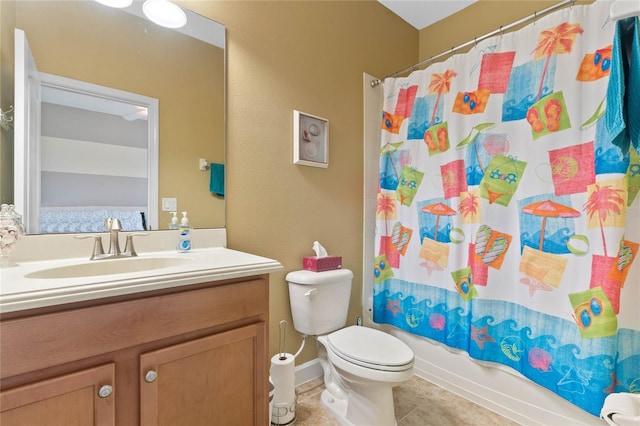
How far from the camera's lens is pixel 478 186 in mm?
1635

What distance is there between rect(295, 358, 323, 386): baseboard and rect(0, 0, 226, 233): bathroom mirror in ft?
3.28

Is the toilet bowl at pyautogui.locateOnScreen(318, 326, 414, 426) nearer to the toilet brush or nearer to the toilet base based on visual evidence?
the toilet base

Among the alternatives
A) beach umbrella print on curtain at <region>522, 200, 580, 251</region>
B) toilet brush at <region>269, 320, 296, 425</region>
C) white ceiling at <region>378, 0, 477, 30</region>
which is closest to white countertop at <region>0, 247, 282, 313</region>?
toilet brush at <region>269, 320, 296, 425</region>

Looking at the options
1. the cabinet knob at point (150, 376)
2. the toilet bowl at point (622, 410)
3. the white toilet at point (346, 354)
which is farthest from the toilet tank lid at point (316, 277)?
the toilet bowl at point (622, 410)

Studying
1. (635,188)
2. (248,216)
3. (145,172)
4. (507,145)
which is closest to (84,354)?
(145,172)

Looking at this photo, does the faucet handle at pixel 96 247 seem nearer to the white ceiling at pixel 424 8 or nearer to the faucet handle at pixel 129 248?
the faucet handle at pixel 129 248

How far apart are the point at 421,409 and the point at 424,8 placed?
8.68 ft

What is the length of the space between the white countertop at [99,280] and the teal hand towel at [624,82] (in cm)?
119

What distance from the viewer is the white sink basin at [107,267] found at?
950 mm

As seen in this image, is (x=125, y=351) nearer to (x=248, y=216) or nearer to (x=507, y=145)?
(x=248, y=216)

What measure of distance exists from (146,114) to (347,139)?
120cm

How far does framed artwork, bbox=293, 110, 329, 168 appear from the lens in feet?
5.65

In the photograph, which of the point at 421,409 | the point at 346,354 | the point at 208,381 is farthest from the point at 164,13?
the point at 421,409

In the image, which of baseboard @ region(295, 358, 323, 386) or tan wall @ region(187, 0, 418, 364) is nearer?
tan wall @ region(187, 0, 418, 364)
